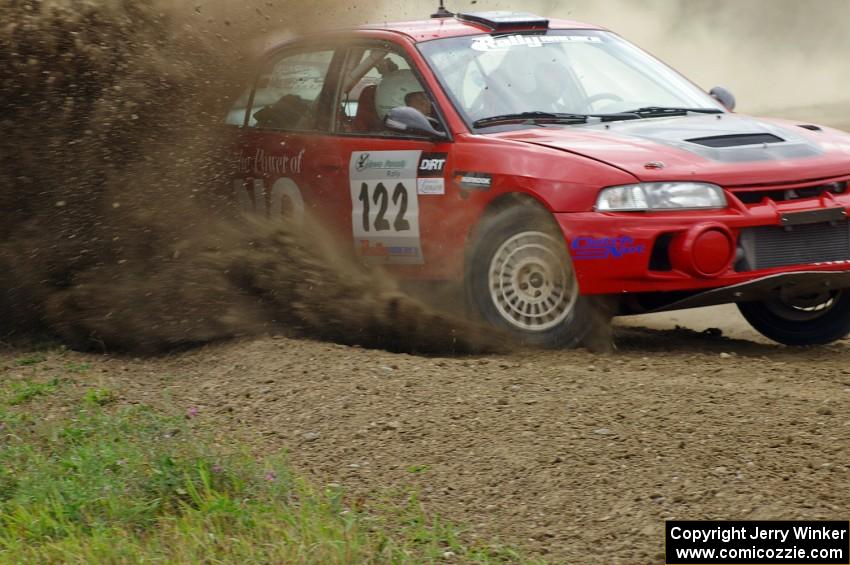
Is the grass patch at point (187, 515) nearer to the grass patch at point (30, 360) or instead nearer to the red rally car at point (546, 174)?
the grass patch at point (30, 360)

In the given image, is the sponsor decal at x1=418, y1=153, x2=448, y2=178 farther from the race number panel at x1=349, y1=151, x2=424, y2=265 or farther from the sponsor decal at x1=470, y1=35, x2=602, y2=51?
the sponsor decal at x1=470, y1=35, x2=602, y2=51

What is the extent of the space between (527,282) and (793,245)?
52.2 inches

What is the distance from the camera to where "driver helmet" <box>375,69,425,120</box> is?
7.86m

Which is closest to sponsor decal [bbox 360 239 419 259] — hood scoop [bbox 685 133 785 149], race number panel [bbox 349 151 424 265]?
race number panel [bbox 349 151 424 265]

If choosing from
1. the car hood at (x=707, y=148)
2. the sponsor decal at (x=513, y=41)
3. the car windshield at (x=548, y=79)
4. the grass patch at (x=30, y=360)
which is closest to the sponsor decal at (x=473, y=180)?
the car hood at (x=707, y=148)

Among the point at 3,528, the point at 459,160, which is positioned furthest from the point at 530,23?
the point at 3,528

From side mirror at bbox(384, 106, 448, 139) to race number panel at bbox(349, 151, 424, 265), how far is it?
5.9 inches

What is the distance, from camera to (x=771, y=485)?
14.9ft

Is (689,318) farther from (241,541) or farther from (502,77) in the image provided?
(241,541)

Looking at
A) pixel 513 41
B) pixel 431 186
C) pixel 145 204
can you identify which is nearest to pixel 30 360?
pixel 145 204

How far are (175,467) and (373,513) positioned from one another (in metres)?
0.80

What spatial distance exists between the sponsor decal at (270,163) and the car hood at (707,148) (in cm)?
150

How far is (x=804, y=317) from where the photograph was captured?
755 cm

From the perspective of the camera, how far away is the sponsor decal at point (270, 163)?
830cm
